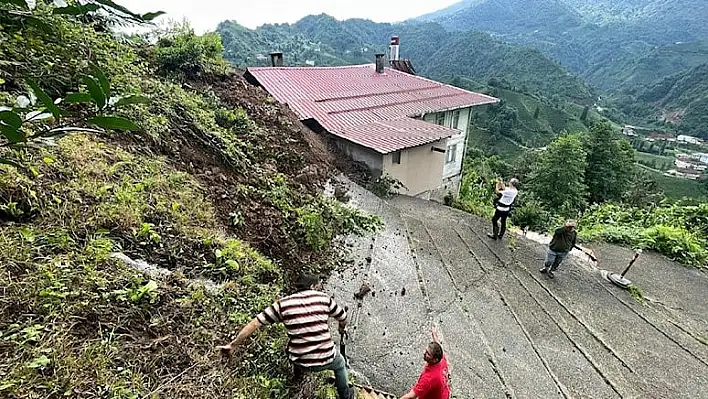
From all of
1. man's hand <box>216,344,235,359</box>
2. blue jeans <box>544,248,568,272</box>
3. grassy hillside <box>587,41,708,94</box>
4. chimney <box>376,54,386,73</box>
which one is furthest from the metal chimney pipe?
grassy hillside <box>587,41,708,94</box>

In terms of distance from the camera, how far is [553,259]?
27.9 feet

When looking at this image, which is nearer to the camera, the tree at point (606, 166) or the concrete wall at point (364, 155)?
the concrete wall at point (364, 155)

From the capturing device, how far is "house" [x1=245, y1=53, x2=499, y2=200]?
12.5 m

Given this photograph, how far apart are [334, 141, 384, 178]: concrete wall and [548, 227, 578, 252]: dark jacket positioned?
17.4 feet

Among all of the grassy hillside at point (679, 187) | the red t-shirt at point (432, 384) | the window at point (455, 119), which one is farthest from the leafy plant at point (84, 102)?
the grassy hillside at point (679, 187)

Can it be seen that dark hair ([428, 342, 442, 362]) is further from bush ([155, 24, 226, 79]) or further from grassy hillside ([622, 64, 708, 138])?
grassy hillside ([622, 64, 708, 138])

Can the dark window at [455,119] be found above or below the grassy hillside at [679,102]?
above

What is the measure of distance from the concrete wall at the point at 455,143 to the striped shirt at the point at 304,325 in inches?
545

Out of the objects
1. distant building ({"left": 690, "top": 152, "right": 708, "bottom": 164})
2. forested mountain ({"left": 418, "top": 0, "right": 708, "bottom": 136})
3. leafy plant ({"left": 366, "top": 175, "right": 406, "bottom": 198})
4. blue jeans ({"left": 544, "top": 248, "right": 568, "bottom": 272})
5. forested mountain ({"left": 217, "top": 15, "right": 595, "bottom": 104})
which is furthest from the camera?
forested mountain ({"left": 418, "top": 0, "right": 708, "bottom": 136})

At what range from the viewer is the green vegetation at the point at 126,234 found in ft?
8.40

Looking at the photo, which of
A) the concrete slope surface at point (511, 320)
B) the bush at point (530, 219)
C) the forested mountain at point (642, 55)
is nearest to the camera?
the concrete slope surface at point (511, 320)

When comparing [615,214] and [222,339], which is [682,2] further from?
[222,339]

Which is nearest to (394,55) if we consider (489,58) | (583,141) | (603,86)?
(583,141)

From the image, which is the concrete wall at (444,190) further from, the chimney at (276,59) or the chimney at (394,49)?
the chimney at (276,59)
